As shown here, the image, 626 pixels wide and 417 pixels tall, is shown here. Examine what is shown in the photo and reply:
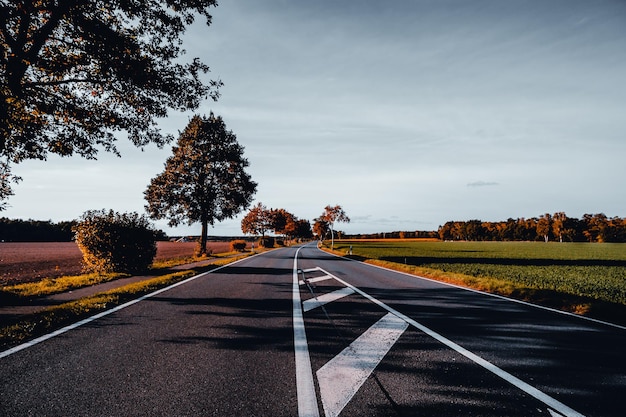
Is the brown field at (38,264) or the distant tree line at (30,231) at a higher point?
the distant tree line at (30,231)

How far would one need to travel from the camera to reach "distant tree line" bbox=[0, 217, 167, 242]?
70.1 m

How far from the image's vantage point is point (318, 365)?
3424 millimetres

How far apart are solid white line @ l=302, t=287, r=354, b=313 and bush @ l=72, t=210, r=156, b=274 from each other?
952 centimetres

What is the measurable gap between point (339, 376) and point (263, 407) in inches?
36.3

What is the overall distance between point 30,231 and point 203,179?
248 ft

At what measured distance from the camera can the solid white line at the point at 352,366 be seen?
2.68 m

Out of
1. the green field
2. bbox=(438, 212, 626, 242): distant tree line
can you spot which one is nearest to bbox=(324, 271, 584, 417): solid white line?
the green field

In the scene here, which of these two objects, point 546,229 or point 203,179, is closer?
point 203,179

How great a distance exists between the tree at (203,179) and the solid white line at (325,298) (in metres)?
21.7

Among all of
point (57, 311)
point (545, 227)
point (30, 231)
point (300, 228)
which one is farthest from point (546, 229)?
point (30, 231)

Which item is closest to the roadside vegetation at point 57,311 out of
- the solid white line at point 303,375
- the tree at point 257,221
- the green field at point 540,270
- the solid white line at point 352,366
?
the solid white line at point 303,375

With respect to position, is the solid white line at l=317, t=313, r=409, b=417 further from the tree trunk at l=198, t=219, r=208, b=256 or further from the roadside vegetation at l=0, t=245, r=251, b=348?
the tree trunk at l=198, t=219, r=208, b=256

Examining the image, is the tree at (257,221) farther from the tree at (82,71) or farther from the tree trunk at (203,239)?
the tree at (82,71)

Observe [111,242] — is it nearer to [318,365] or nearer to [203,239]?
[318,365]
